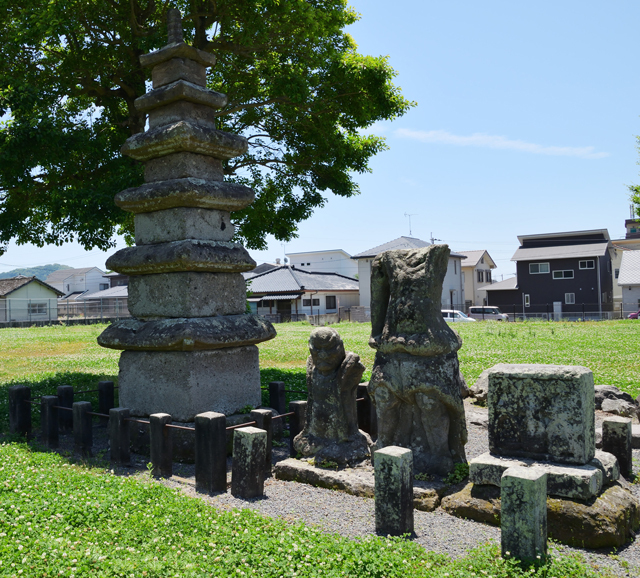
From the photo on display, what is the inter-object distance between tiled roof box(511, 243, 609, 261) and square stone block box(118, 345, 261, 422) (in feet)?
137

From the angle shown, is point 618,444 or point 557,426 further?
point 618,444

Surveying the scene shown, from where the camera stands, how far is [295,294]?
47188 millimetres

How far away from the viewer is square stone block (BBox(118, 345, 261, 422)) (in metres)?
7.49

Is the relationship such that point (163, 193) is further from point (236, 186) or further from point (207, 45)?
point (207, 45)

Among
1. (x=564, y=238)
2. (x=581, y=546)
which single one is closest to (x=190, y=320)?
(x=581, y=546)

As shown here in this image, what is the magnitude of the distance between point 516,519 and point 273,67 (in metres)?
11.1

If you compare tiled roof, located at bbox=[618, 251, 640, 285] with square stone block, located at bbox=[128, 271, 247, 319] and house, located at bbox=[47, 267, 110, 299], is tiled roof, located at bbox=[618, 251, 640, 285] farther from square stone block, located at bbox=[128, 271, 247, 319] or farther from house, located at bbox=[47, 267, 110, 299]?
house, located at bbox=[47, 267, 110, 299]

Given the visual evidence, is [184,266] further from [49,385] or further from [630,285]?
[630,285]

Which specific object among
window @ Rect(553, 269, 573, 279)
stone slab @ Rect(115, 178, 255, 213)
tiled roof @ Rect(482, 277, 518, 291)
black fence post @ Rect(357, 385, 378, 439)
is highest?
window @ Rect(553, 269, 573, 279)

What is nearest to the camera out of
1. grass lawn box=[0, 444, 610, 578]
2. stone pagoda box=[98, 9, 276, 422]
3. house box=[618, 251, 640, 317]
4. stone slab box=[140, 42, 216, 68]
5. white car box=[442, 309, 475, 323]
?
grass lawn box=[0, 444, 610, 578]

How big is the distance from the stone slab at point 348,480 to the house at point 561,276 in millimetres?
39199

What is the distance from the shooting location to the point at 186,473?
6770 millimetres

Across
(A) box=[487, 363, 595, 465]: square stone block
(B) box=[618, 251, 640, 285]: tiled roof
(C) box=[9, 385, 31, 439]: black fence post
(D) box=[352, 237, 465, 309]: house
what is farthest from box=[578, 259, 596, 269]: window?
(C) box=[9, 385, 31, 439]: black fence post

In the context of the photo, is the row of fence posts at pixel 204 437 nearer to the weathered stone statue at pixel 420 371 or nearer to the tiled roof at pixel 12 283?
the weathered stone statue at pixel 420 371
